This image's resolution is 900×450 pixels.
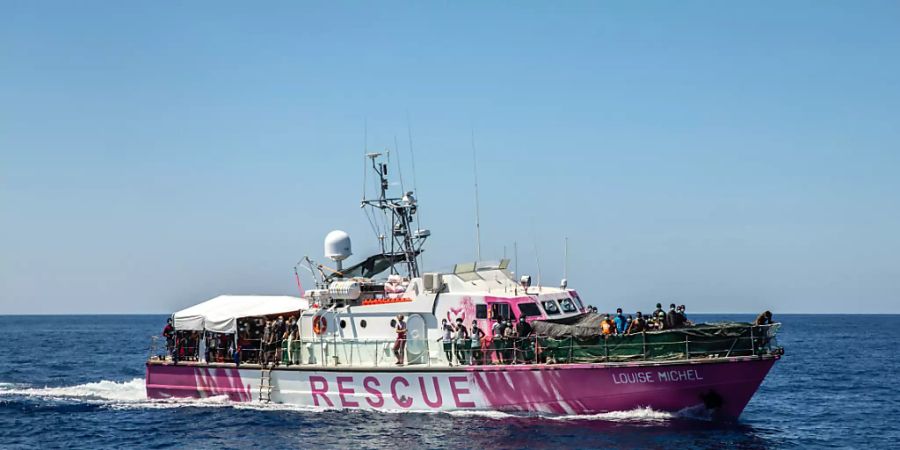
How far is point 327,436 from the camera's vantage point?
24672 mm

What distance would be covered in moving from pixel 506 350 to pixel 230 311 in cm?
1112

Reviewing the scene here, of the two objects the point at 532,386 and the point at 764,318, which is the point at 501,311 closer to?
the point at 532,386

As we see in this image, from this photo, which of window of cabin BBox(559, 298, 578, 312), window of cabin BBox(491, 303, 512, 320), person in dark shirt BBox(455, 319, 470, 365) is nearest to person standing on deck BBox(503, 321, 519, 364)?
window of cabin BBox(491, 303, 512, 320)

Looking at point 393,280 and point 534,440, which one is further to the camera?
point 393,280

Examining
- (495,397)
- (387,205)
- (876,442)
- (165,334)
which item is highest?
(387,205)

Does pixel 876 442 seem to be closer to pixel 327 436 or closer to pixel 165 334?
pixel 327 436

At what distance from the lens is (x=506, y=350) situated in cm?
2573

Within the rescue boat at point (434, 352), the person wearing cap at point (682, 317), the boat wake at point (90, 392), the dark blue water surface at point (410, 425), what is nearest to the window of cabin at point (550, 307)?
the rescue boat at point (434, 352)

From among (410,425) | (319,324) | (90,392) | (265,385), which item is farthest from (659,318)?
(90,392)

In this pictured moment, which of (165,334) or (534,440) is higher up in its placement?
(165,334)

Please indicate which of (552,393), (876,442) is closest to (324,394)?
(552,393)

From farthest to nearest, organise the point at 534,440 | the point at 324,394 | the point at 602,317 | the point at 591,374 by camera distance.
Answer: the point at 324,394
the point at 602,317
the point at 591,374
the point at 534,440

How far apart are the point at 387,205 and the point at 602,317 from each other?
9.01 m

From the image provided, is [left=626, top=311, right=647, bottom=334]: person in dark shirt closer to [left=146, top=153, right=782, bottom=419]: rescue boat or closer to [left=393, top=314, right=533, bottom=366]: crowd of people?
[left=146, top=153, right=782, bottom=419]: rescue boat
